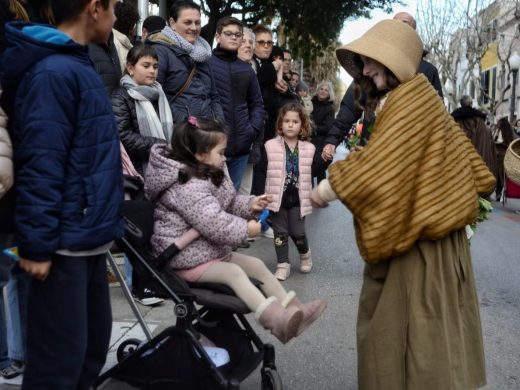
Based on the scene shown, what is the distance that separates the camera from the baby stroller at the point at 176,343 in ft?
9.70

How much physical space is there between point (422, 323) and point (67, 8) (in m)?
1.84

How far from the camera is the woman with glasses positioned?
5188mm

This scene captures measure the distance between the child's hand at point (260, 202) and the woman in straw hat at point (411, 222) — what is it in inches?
14.7

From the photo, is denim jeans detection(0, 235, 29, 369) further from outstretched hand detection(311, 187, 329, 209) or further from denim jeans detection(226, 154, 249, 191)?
denim jeans detection(226, 154, 249, 191)

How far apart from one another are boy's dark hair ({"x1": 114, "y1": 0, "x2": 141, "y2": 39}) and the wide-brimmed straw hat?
287 centimetres

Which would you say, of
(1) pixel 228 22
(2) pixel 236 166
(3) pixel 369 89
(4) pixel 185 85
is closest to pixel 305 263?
(2) pixel 236 166

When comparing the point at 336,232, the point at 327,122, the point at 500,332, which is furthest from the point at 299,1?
the point at 500,332

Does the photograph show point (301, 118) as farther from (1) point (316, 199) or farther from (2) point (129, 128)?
(1) point (316, 199)

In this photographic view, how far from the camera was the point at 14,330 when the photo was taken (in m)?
3.43

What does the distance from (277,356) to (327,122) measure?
23.8 feet

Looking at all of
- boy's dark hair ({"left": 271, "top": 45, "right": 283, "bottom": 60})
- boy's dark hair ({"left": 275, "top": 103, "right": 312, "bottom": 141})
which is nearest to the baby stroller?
boy's dark hair ({"left": 275, "top": 103, "right": 312, "bottom": 141})

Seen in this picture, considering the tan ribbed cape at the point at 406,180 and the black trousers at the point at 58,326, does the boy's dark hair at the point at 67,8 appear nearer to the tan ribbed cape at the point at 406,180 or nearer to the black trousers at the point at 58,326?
the black trousers at the point at 58,326

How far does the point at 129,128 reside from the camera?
4.69 metres

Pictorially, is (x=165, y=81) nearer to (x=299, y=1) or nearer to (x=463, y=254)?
(x=463, y=254)
